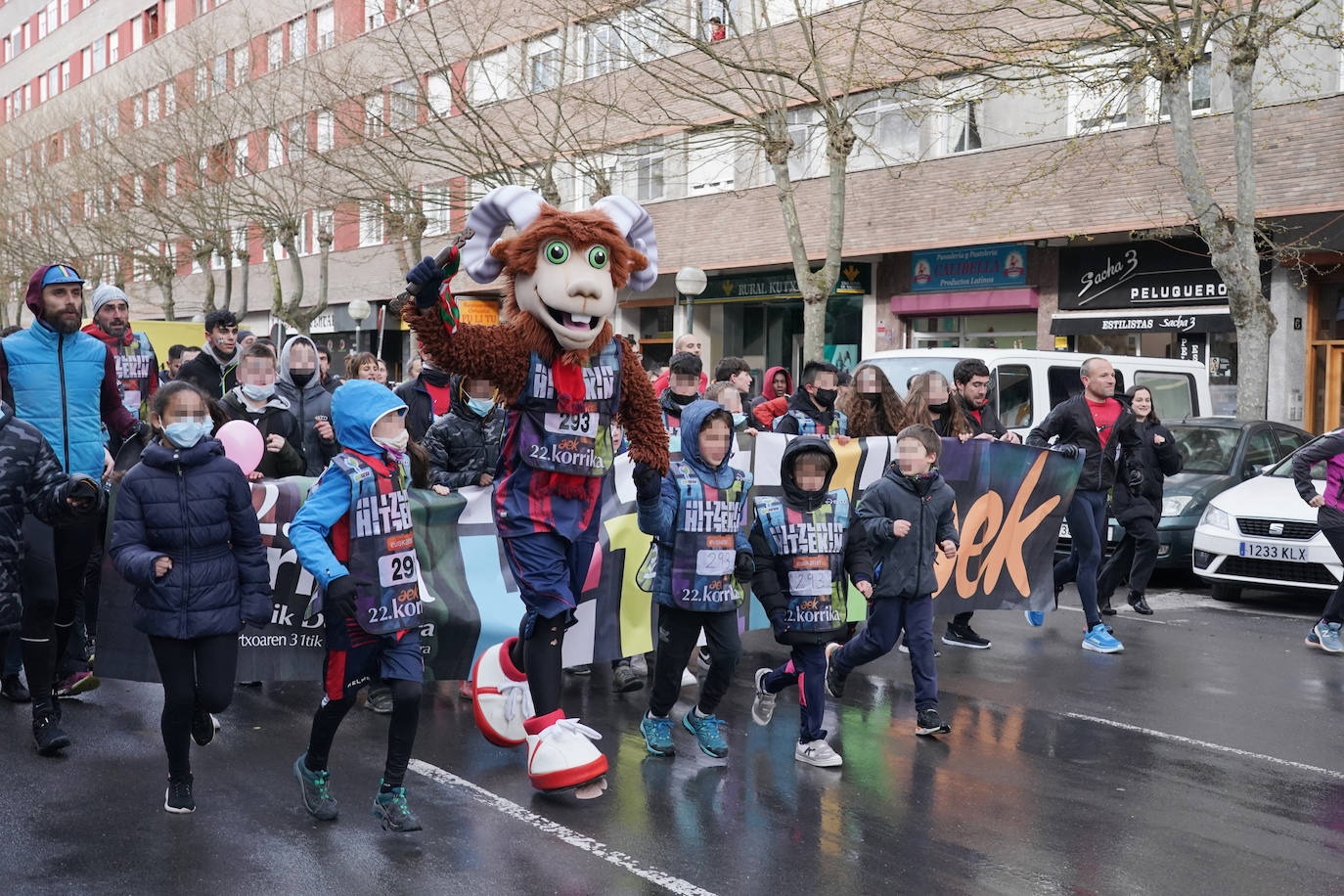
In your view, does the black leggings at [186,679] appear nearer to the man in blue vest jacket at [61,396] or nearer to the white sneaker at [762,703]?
the man in blue vest jacket at [61,396]

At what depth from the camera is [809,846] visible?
493 centimetres

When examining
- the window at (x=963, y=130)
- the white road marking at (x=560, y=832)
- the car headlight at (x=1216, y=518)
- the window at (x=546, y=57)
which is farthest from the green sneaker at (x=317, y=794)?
the window at (x=546, y=57)

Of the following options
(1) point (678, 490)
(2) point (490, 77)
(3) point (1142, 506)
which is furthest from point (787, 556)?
(2) point (490, 77)

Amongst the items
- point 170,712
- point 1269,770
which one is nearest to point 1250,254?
point 1269,770

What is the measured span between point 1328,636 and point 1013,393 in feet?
14.7

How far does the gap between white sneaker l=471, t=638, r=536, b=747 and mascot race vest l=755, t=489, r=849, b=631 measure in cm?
123

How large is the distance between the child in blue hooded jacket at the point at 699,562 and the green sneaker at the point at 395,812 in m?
1.43

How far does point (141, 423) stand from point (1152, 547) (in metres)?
7.32

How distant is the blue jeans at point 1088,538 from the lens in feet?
A: 30.4

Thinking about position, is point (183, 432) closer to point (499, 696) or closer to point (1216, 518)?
point (499, 696)

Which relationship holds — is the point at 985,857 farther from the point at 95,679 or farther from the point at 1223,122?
the point at 1223,122

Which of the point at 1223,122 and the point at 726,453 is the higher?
the point at 1223,122

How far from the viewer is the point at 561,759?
205 inches

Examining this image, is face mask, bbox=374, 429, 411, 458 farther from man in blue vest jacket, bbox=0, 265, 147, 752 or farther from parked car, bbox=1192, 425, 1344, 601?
parked car, bbox=1192, 425, 1344, 601
